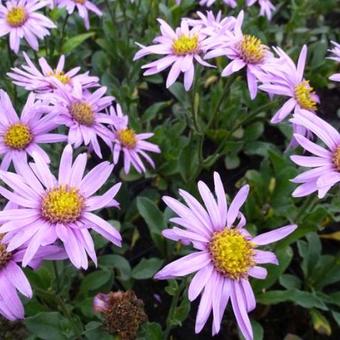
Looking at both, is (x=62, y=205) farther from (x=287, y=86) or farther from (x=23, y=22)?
(x=23, y=22)

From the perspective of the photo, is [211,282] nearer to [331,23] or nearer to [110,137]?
[110,137]

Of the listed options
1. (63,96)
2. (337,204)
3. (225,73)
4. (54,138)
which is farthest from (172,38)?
(337,204)

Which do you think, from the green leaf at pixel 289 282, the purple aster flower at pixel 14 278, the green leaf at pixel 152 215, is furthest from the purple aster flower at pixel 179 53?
the green leaf at pixel 289 282

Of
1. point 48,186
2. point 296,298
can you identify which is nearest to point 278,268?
point 296,298

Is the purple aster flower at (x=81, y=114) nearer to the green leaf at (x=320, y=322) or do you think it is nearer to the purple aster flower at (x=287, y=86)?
the purple aster flower at (x=287, y=86)

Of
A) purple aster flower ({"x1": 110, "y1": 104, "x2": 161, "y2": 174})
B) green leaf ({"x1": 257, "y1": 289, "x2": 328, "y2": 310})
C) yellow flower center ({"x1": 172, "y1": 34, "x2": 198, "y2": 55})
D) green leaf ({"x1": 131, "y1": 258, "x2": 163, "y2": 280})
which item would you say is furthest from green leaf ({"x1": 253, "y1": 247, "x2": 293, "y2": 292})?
Result: yellow flower center ({"x1": 172, "y1": 34, "x2": 198, "y2": 55})
